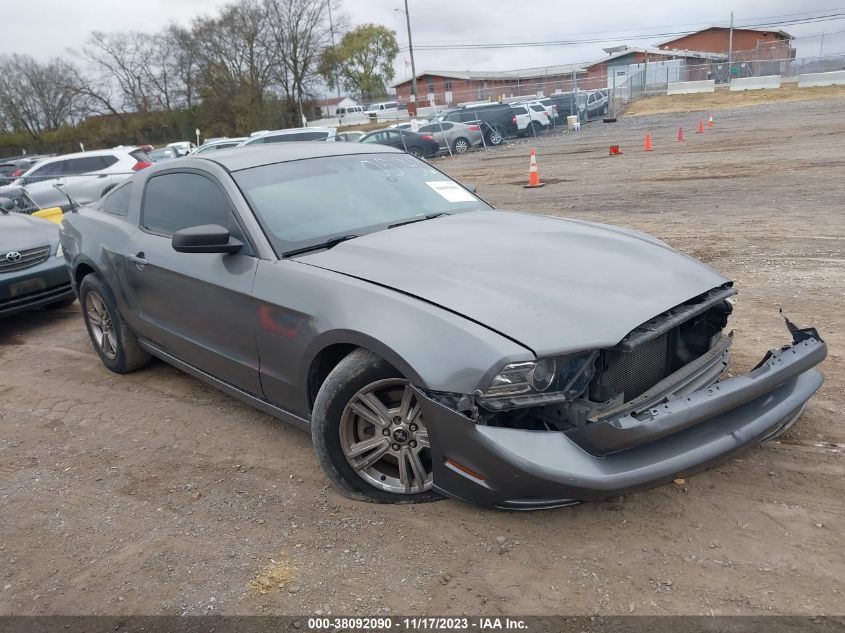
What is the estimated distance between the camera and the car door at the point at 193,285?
347 centimetres

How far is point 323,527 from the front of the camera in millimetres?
2904

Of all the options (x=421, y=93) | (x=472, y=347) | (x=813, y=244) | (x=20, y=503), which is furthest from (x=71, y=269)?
(x=421, y=93)

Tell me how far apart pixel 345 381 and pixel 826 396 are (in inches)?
106

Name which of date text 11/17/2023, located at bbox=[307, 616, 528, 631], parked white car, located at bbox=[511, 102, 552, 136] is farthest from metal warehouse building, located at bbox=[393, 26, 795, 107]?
date text 11/17/2023, located at bbox=[307, 616, 528, 631]

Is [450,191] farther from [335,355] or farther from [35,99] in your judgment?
[35,99]

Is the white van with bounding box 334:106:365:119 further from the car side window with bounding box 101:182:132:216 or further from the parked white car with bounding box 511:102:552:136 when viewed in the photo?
the car side window with bounding box 101:182:132:216

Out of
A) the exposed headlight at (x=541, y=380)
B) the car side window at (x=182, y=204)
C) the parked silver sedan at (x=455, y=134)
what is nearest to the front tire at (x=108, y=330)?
the car side window at (x=182, y=204)

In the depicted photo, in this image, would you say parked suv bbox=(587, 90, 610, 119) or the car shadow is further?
parked suv bbox=(587, 90, 610, 119)

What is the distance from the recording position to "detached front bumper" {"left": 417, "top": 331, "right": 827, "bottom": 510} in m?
2.36

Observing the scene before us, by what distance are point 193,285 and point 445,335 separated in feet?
6.11

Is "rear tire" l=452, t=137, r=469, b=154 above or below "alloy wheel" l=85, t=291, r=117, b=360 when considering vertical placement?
below

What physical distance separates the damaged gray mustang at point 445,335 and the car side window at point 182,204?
0.02 metres

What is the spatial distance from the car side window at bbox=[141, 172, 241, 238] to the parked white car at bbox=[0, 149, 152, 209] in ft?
38.9

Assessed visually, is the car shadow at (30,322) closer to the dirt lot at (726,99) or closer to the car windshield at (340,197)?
the car windshield at (340,197)
